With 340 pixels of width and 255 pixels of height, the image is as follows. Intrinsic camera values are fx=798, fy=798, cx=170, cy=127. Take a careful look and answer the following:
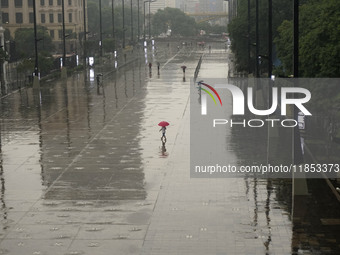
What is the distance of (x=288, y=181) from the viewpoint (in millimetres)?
30141

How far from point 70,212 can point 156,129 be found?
18757 mm

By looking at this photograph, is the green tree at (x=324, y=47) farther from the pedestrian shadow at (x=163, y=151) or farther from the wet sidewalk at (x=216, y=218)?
the pedestrian shadow at (x=163, y=151)

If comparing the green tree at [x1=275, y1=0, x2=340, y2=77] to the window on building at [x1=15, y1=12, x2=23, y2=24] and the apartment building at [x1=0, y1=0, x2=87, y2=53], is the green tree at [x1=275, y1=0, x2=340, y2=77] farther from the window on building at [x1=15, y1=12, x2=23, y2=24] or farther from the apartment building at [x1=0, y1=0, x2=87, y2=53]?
the window on building at [x1=15, y1=12, x2=23, y2=24]

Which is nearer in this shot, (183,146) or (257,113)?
(183,146)

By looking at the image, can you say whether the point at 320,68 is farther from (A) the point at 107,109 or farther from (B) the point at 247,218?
(A) the point at 107,109

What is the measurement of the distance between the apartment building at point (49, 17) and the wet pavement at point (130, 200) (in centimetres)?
9480

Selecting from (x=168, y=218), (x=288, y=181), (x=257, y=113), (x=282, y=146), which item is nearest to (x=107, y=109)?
(x=257, y=113)

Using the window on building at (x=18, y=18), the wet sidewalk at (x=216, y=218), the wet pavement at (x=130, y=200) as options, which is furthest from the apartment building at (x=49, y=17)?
the wet sidewalk at (x=216, y=218)

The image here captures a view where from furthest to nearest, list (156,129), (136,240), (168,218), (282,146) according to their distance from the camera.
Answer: (156,129) < (282,146) < (168,218) < (136,240)

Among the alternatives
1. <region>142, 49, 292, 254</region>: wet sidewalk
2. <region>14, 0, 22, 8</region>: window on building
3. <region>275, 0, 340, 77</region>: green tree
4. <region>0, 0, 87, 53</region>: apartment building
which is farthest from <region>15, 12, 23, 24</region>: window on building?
<region>142, 49, 292, 254</region>: wet sidewalk

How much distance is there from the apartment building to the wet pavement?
94.8 m

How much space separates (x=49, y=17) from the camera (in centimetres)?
14350

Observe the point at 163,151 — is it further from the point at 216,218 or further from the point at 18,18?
the point at 18,18

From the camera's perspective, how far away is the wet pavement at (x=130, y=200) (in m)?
22.4
